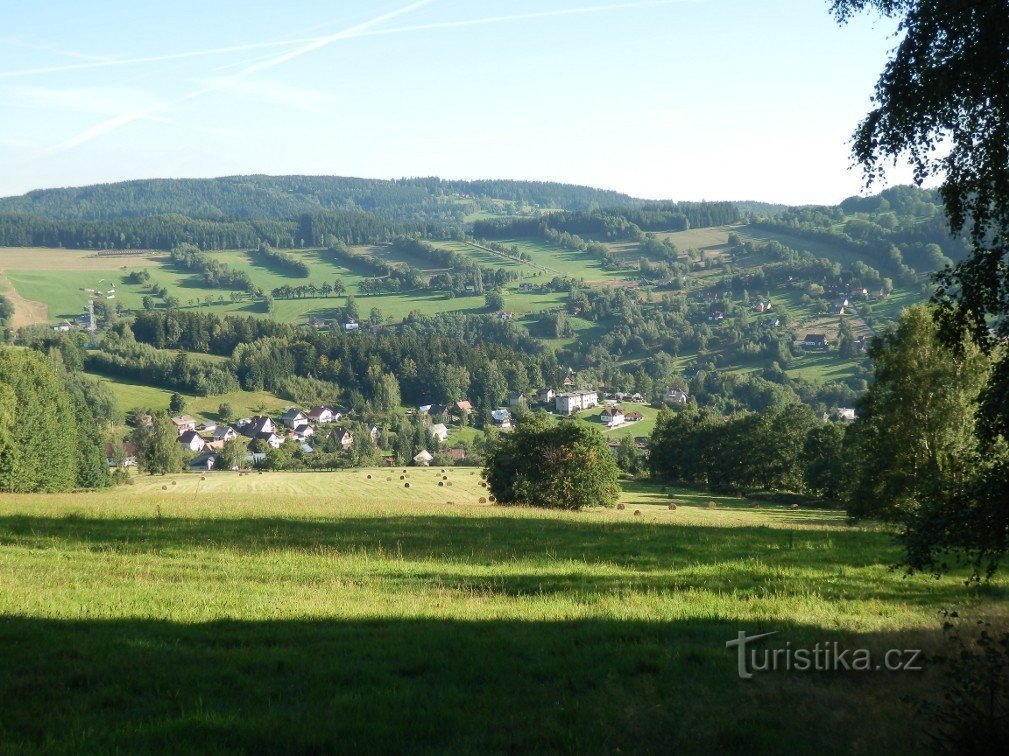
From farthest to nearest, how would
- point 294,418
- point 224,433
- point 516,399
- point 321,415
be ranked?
point 516,399 < point 321,415 < point 294,418 < point 224,433

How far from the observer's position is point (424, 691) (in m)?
8.71

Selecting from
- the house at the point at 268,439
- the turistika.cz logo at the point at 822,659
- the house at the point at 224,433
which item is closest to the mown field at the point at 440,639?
the turistika.cz logo at the point at 822,659

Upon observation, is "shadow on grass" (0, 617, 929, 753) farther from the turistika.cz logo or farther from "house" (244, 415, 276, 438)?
"house" (244, 415, 276, 438)

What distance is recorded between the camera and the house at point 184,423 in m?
146

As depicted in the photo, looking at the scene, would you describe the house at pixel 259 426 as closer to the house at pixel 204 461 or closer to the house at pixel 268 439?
the house at pixel 268 439

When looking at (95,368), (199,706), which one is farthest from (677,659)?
(95,368)

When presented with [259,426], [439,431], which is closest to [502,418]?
[439,431]

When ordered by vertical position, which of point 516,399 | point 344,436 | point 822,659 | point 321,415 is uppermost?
point 822,659

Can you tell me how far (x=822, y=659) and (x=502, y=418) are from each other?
6874 inches

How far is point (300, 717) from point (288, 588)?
22.7 feet

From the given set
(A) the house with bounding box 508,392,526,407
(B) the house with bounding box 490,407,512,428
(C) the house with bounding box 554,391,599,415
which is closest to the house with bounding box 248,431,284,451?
(B) the house with bounding box 490,407,512,428

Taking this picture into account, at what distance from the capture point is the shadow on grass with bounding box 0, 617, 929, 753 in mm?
7352

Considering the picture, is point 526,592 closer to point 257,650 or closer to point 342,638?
point 342,638

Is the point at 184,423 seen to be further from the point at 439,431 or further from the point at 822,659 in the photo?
the point at 822,659
